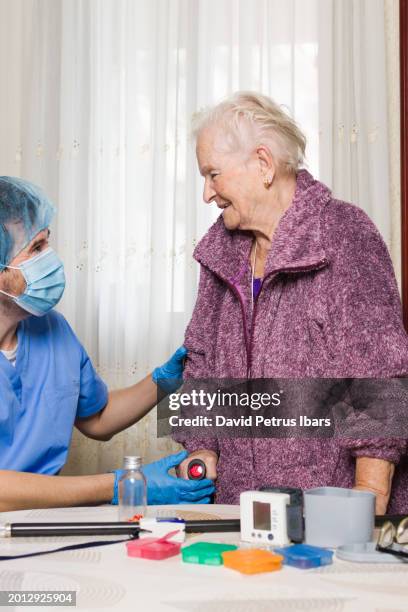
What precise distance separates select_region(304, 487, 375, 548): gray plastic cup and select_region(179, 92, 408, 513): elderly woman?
336 millimetres

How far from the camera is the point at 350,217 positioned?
5.13 feet

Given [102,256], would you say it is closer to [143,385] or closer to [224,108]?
[143,385]

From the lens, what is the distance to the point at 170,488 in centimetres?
157

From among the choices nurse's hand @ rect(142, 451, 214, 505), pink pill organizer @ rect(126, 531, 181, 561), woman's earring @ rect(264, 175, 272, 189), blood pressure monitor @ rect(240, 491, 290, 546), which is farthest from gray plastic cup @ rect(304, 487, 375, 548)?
woman's earring @ rect(264, 175, 272, 189)

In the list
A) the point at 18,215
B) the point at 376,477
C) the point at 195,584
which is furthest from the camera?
the point at 18,215

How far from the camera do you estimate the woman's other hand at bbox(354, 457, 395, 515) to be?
1.37 meters

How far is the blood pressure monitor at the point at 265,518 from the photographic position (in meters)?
1.03

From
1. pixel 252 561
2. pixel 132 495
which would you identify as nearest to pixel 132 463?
Answer: pixel 132 495

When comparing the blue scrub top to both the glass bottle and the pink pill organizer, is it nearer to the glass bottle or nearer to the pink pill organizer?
the glass bottle

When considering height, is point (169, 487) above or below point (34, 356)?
below

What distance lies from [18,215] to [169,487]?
2.44 ft

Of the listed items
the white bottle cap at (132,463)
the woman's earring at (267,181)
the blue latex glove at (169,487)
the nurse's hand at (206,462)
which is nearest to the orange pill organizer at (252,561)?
the white bottle cap at (132,463)

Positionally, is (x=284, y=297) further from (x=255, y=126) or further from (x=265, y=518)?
(x=265, y=518)

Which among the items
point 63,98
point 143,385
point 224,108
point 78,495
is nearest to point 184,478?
point 78,495
